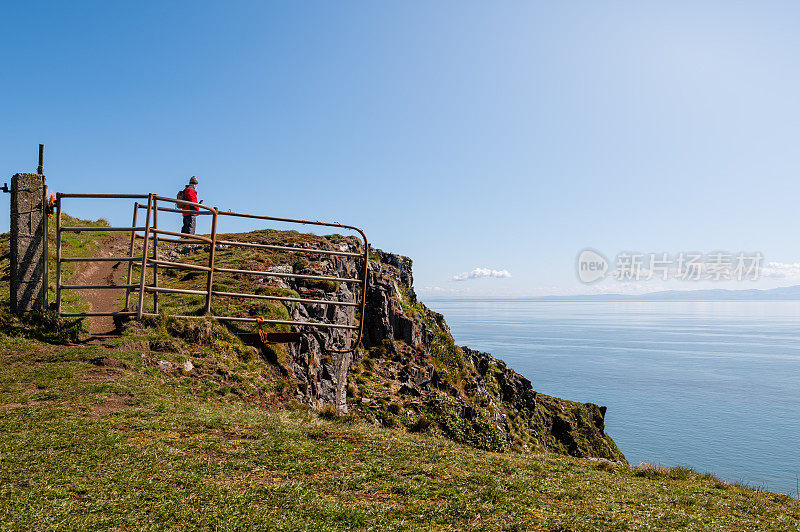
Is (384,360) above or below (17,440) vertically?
below

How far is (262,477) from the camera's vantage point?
6.58 metres

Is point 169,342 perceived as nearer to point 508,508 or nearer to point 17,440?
point 17,440

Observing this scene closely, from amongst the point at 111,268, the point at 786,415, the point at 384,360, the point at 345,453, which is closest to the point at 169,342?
the point at 345,453

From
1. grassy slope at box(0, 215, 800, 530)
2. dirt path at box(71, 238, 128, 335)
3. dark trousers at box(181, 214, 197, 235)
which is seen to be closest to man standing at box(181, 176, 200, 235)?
dark trousers at box(181, 214, 197, 235)

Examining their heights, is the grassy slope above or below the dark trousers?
below

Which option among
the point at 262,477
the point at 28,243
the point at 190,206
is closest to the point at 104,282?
the point at 190,206

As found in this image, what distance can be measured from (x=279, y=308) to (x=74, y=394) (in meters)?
9.02

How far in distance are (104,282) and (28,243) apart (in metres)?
6.93

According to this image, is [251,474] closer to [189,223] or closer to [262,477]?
[262,477]

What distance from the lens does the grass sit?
5.39 metres

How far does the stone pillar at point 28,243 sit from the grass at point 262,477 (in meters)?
2.17

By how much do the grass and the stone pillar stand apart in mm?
2172

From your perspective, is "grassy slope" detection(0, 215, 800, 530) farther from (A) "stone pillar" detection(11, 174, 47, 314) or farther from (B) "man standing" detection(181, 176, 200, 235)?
(B) "man standing" detection(181, 176, 200, 235)

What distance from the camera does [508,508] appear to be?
249 inches
